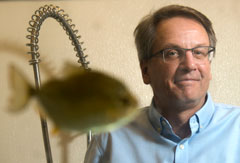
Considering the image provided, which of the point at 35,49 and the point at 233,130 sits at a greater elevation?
the point at 35,49

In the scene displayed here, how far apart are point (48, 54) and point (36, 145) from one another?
1.9 inches

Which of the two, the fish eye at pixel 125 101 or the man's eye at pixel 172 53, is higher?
the man's eye at pixel 172 53

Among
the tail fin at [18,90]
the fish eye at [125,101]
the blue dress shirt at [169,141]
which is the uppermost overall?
the tail fin at [18,90]

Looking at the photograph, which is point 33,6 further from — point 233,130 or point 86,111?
point 233,130

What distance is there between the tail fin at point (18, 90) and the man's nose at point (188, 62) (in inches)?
2.3

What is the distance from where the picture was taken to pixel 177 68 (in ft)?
0.36

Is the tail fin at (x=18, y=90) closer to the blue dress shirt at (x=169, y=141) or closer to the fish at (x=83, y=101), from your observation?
the fish at (x=83, y=101)

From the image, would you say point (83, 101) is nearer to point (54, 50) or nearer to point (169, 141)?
point (54, 50)

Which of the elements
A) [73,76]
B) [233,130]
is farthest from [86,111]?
[233,130]


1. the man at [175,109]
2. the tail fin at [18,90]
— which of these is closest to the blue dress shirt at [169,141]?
the man at [175,109]

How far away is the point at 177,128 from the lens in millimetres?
214

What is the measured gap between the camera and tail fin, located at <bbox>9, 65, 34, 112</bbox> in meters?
0.09

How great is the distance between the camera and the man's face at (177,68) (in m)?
0.11

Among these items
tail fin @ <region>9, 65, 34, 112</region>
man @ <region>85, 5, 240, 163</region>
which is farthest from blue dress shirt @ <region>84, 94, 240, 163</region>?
tail fin @ <region>9, 65, 34, 112</region>
